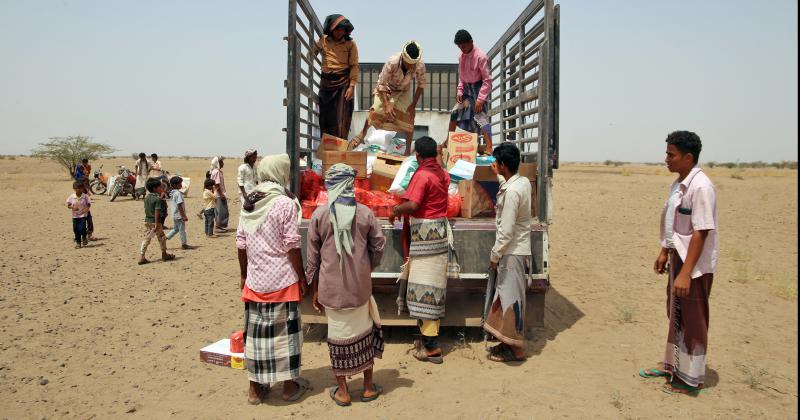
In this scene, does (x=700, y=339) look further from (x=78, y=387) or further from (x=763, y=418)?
(x=78, y=387)

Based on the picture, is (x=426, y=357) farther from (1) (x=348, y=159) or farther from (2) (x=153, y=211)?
(2) (x=153, y=211)

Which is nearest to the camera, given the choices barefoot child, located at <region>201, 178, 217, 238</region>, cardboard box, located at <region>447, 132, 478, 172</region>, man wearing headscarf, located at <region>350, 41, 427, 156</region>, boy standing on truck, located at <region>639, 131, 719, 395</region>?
boy standing on truck, located at <region>639, 131, 719, 395</region>

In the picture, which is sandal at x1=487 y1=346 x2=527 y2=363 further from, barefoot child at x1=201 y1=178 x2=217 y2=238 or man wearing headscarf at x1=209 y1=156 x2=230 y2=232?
barefoot child at x1=201 y1=178 x2=217 y2=238

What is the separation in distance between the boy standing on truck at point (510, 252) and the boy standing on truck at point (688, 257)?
101 centimetres

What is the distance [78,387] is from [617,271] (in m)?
7.07

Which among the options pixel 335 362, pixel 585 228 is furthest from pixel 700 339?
pixel 585 228

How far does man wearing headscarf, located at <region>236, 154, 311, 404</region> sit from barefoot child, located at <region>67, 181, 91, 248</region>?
777 centimetres

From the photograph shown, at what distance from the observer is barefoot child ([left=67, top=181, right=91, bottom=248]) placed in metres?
9.98

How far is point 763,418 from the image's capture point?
349 cm

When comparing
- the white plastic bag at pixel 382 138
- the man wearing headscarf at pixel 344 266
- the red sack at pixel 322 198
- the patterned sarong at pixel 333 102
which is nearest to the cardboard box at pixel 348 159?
the red sack at pixel 322 198

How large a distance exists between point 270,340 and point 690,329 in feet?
9.41

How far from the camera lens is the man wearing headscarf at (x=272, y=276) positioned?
3613mm

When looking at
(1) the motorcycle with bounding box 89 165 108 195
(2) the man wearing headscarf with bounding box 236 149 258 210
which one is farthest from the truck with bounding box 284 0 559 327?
(1) the motorcycle with bounding box 89 165 108 195

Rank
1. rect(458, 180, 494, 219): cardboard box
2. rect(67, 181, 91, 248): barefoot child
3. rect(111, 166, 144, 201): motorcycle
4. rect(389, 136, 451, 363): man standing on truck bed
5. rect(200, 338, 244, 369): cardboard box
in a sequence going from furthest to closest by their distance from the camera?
rect(111, 166, 144, 201): motorcycle, rect(67, 181, 91, 248): barefoot child, rect(458, 180, 494, 219): cardboard box, rect(200, 338, 244, 369): cardboard box, rect(389, 136, 451, 363): man standing on truck bed
